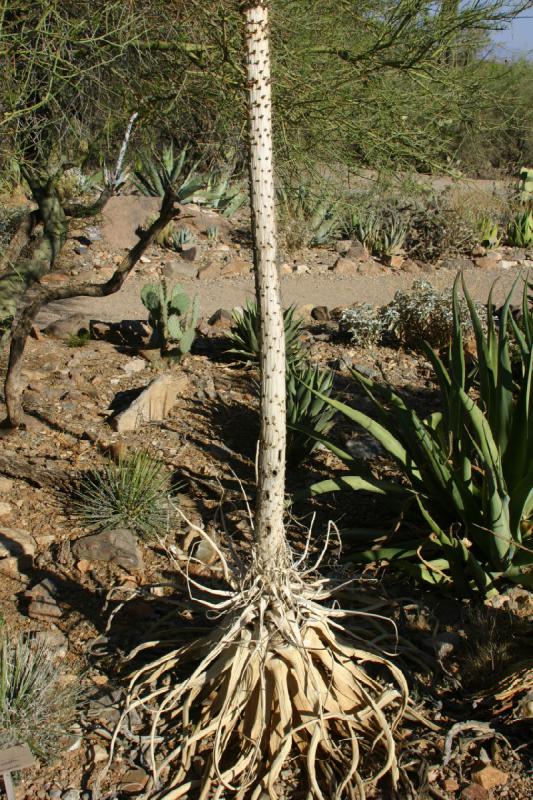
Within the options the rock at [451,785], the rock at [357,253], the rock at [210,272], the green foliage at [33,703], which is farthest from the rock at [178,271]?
the rock at [451,785]

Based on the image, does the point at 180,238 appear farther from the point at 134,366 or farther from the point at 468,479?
the point at 468,479

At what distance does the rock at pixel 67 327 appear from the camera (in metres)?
8.21

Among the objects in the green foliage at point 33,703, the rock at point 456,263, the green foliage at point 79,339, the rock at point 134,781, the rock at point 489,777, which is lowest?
the rock at point 134,781

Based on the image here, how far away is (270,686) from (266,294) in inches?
58.9

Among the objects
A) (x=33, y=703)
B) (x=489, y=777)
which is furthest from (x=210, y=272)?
(x=489, y=777)

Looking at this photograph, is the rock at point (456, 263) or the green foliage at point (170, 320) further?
the rock at point (456, 263)

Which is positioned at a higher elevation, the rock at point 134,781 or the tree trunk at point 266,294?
the tree trunk at point 266,294

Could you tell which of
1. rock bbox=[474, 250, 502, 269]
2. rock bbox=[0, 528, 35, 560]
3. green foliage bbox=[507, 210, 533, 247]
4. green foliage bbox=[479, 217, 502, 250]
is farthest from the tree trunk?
green foliage bbox=[507, 210, 533, 247]

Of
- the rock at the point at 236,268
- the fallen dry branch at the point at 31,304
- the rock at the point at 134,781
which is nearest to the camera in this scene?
the rock at the point at 134,781

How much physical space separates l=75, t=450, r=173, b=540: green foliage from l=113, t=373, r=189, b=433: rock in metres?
0.97

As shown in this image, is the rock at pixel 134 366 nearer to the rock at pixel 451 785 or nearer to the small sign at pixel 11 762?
the small sign at pixel 11 762

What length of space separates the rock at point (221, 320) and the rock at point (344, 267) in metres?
3.40

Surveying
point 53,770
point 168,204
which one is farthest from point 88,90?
point 53,770

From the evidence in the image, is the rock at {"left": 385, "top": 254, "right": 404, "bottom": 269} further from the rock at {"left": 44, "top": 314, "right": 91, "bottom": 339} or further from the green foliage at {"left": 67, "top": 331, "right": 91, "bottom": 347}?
the green foliage at {"left": 67, "top": 331, "right": 91, "bottom": 347}
